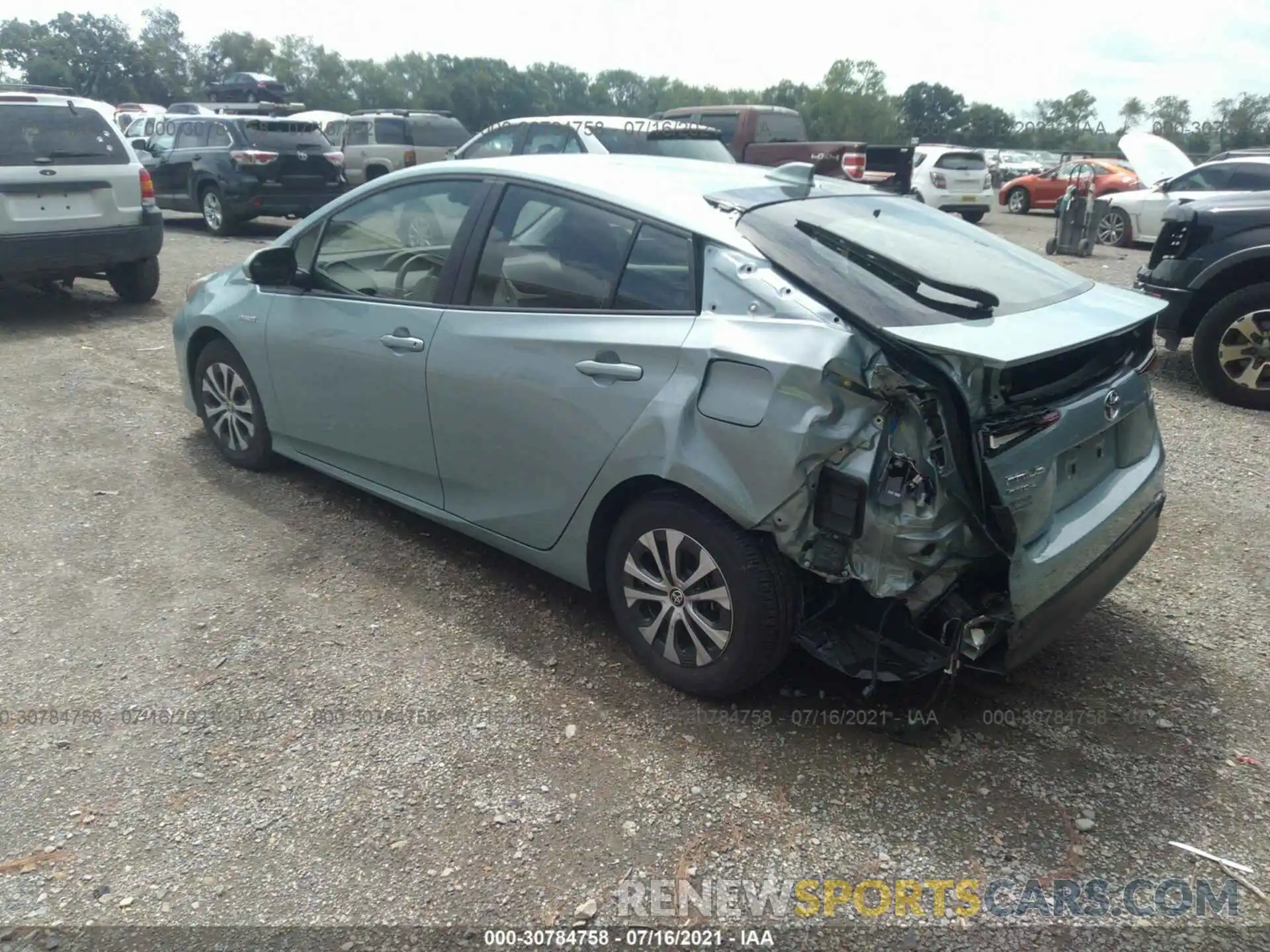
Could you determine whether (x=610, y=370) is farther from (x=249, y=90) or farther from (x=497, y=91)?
(x=497, y=91)

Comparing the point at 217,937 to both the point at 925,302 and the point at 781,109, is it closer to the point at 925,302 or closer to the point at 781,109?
the point at 925,302

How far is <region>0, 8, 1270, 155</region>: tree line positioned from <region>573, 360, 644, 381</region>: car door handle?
45.3 m

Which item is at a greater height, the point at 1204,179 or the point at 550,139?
the point at 550,139

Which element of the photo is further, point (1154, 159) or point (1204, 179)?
point (1154, 159)

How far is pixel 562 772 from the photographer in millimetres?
2859

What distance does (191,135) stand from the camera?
1381 centimetres

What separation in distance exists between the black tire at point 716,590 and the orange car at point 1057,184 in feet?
66.4

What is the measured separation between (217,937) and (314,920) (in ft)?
0.75

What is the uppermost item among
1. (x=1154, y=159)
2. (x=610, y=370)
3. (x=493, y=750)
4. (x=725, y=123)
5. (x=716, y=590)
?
(x=725, y=123)

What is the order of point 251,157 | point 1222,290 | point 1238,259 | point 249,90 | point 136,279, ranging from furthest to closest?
point 249,90
point 251,157
point 136,279
point 1222,290
point 1238,259

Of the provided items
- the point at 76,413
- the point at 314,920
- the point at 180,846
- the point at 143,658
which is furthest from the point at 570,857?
the point at 76,413

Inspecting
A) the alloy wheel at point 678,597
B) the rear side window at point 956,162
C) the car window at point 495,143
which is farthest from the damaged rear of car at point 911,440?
the rear side window at point 956,162

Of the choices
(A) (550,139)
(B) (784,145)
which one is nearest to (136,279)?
(A) (550,139)

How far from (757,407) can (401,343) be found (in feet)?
5.60
